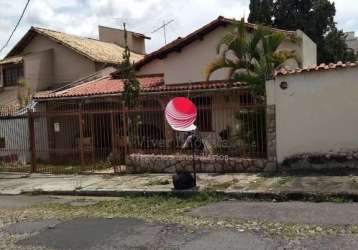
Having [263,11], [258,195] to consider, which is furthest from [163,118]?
[263,11]

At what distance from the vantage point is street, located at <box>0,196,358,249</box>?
24.6ft

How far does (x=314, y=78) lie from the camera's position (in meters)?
13.5

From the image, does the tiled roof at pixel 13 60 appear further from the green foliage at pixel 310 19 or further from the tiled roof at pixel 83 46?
the green foliage at pixel 310 19

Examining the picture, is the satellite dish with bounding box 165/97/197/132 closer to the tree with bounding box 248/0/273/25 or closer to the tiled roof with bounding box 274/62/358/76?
the tiled roof with bounding box 274/62/358/76

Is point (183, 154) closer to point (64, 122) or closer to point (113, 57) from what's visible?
point (64, 122)

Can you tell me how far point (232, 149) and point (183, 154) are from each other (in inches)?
57.9

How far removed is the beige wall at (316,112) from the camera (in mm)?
13141

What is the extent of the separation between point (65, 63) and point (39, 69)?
1.40 meters

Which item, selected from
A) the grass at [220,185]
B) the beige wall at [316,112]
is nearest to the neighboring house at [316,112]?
the beige wall at [316,112]

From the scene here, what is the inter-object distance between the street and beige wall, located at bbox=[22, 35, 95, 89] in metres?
17.1

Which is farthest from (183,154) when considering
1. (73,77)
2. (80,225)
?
(73,77)

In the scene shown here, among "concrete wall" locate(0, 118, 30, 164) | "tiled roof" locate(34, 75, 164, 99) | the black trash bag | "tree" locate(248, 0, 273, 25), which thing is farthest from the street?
"tree" locate(248, 0, 273, 25)

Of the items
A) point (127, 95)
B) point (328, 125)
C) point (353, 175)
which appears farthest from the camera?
point (127, 95)

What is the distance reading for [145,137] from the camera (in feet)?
53.3
